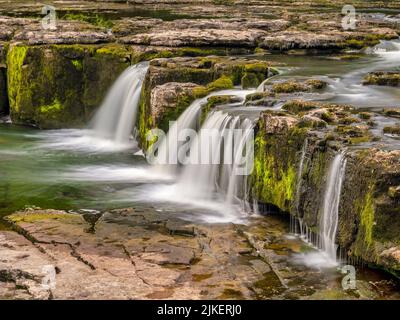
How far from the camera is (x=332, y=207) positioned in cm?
1384

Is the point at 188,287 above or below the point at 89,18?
below

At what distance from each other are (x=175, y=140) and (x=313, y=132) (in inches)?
252

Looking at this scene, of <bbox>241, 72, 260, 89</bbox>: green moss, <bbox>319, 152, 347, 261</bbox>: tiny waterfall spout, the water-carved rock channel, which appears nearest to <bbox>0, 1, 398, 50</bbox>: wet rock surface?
the water-carved rock channel

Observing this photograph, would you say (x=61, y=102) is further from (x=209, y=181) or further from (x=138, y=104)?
(x=209, y=181)

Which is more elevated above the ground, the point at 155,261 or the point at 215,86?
the point at 215,86

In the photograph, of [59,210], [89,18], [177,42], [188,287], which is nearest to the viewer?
[188,287]

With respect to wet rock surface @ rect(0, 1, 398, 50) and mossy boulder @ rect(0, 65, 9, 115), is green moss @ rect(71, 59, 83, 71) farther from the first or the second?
mossy boulder @ rect(0, 65, 9, 115)

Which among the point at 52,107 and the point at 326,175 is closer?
the point at 326,175

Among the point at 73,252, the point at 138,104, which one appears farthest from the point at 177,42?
the point at 73,252

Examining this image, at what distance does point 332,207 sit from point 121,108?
13.9 metres

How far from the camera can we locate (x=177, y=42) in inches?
1109

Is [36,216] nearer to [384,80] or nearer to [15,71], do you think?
[384,80]

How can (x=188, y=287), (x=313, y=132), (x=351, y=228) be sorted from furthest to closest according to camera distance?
(x=313, y=132) < (x=351, y=228) < (x=188, y=287)

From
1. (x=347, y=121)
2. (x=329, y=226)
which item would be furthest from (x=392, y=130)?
(x=329, y=226)
